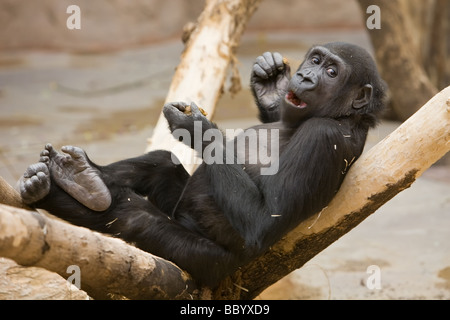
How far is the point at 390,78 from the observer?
7273 millimetres

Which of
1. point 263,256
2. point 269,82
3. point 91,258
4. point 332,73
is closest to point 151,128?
point 269,82

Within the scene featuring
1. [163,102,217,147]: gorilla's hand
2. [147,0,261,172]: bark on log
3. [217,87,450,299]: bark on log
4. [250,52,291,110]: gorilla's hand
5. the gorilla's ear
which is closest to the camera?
[217,87,450,299]: bark on log

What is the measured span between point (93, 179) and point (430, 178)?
15.7ft

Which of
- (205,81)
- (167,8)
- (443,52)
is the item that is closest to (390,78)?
(443,52)

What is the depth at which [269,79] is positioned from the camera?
12.0ft

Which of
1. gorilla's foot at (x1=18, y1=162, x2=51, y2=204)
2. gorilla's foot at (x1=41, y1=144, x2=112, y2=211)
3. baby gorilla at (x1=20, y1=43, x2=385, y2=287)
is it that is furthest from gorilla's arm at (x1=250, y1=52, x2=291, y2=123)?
gorilla's foot at (x1=18, y1=162, x2=51, y2=204)

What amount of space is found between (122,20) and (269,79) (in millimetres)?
9718

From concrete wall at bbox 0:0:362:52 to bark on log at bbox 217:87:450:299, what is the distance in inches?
391

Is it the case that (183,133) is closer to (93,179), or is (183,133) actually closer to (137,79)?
(93,179)

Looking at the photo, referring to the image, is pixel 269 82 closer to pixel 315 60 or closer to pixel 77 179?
pixel 315 60

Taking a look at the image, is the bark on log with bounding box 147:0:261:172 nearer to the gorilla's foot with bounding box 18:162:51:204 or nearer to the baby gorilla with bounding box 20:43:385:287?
the baby gorilla with bounding box 20:43:385:287

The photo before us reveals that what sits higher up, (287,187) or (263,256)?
(287,187)

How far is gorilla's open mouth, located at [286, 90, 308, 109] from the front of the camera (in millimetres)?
3072

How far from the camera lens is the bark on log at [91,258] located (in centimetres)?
197
